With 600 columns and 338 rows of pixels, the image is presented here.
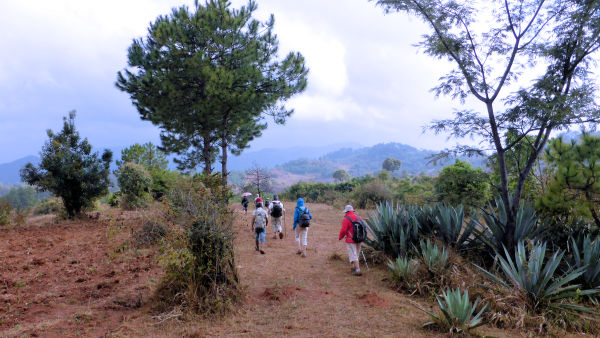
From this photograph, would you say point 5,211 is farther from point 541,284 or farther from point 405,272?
point 541,284

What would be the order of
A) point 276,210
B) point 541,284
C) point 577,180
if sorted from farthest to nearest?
point 276,210, point 577,180, point 541,284

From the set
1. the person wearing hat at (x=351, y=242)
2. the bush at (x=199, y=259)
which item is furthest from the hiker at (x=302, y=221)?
the bush at (x=199, y=259)

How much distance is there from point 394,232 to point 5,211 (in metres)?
16.2

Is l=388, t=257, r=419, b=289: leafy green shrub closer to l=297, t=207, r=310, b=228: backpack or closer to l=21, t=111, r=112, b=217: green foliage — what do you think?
l=297, t=207, r=310, b=228: backpack

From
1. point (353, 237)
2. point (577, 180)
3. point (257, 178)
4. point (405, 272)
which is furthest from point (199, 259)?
point (257, 178)

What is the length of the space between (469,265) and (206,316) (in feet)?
17.9

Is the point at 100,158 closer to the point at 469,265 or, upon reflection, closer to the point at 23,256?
the point at 23,256

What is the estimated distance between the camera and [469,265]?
7344 mm

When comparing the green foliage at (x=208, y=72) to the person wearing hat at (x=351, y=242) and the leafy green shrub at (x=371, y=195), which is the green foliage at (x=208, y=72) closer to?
the person wearing hat at (x=351, y=242)

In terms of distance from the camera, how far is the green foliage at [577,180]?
7027 millimetres

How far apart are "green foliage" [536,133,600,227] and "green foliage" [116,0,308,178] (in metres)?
10.4

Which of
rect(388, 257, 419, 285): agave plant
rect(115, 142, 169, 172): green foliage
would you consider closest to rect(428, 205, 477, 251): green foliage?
rect(388, 257, 419, 285): agave plant

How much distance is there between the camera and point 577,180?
7.15m

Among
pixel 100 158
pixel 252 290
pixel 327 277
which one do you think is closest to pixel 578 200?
pixel 327 277
